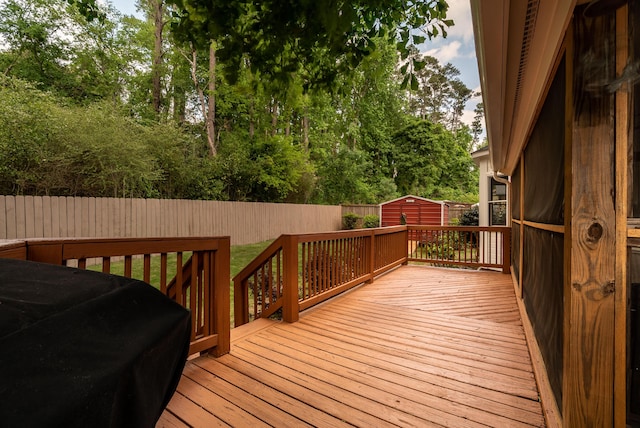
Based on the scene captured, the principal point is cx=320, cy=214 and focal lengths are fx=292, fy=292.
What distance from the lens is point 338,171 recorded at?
64.5ft

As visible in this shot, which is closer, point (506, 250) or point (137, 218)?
point (506, 250)

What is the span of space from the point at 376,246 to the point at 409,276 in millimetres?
951

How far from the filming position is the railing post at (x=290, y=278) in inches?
124

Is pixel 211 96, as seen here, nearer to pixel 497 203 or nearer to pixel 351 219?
pixel 351 219

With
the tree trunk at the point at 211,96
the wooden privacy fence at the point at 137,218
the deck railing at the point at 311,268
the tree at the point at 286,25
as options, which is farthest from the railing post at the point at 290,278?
the tree trunk at the point at 211,96

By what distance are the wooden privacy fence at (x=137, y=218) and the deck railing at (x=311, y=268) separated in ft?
10.4

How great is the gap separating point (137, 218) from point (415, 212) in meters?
12.8

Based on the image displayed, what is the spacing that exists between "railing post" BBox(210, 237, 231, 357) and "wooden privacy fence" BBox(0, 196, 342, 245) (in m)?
3.87

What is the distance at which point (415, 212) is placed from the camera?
15.6 m

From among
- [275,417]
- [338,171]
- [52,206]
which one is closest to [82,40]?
[52,206]

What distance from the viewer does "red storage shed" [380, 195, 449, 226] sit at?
15.1m

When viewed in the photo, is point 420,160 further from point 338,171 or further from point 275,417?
point 275,417

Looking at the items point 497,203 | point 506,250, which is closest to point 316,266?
point 506,250

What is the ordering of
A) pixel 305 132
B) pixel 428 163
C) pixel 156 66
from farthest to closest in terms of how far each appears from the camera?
pixel 428 163
pixel 305 132
pixel 156 66
